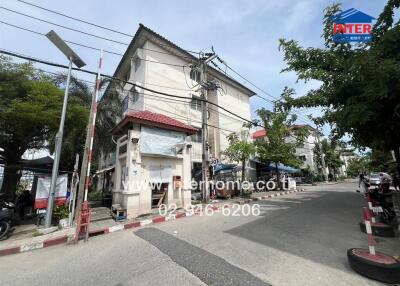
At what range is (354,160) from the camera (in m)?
63.7

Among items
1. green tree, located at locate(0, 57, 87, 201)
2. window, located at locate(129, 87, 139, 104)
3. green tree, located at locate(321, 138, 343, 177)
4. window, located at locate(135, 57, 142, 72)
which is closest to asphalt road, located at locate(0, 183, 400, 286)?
green tree, located at locate(0, 57, 87, 201)

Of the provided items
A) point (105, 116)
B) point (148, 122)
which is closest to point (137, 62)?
point (105, 116)

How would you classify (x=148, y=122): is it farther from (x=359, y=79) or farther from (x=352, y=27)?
(x=352, y=27)

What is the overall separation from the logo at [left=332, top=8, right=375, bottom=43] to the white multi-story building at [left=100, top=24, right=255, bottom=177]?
8.05 metres

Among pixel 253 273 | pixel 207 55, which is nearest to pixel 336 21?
pixel 207 55

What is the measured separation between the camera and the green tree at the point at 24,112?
9.43 m

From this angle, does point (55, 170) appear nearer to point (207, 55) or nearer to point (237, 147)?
point (207, 55)

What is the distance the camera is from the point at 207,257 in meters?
4.65

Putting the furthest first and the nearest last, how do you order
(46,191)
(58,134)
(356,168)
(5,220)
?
(356,168) < (46,191) < (58,134) < (5,220)

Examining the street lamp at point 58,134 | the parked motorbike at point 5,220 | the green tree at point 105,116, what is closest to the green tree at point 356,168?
the green tree at point 105,116

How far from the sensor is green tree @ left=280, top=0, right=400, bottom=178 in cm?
545

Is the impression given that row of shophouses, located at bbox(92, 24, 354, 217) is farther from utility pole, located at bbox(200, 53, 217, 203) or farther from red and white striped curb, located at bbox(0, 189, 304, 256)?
red and white striped curb, located at bbox(0, 189, 304, 256)

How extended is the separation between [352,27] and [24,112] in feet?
46.3

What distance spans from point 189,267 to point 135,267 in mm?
1107
